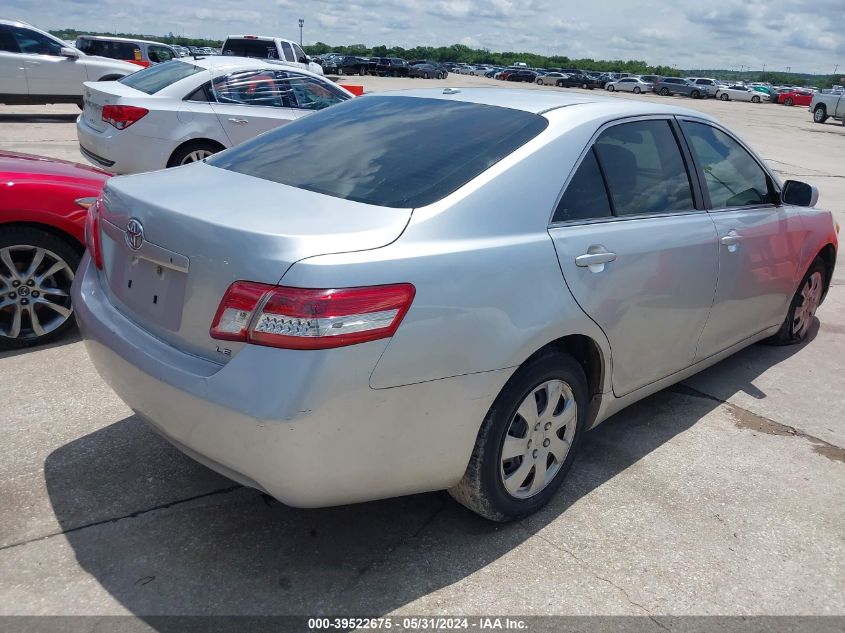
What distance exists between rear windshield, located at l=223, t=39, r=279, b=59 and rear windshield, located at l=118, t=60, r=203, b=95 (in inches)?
358

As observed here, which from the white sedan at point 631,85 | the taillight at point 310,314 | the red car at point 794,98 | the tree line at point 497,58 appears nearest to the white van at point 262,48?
the taillight at point 310,314

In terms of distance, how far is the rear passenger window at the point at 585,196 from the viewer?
9.43ft

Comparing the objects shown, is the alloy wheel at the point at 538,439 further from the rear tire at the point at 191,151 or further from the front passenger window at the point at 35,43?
the front passenger window at the point at 35,43

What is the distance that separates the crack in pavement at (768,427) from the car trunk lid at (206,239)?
8.50 feet

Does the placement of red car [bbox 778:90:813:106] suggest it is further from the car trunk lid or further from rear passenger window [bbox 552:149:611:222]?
the car trunk lid

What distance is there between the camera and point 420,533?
2.88m

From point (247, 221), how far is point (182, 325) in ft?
1.34

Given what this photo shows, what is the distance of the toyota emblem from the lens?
255cm

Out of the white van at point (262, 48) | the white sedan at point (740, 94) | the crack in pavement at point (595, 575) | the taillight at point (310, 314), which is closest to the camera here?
the taillight at point (310, 314)

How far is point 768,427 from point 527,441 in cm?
188

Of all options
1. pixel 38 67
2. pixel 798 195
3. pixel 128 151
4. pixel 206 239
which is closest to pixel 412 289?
pixel 206 239

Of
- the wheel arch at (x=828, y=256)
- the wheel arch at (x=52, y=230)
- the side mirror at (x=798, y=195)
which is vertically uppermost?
the side mirror at (x=798, y=195)

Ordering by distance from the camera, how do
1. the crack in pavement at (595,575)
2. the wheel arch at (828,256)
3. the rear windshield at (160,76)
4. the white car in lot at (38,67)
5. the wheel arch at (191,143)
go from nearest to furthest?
the crack in pavement at (595,575)
the wheel arch at (828,256)
the wheel arch at (191,143)
the rear windshield at (160,76)
the white car in lot at (38,67)

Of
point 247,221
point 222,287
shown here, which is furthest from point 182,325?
point 247,221
